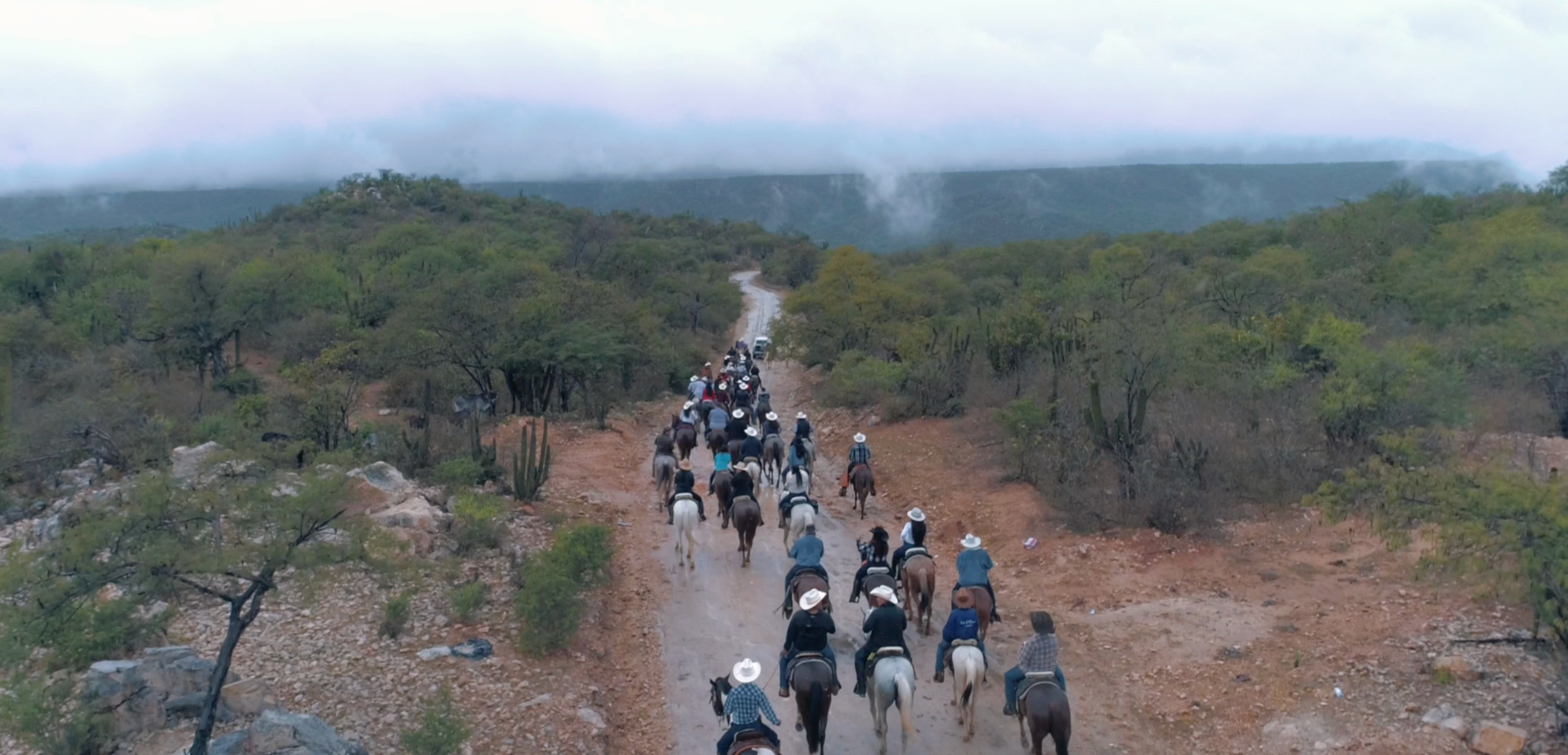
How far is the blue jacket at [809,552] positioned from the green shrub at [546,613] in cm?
264

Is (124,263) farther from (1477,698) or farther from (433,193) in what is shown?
(433,193)

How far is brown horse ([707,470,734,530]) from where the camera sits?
15492 millimetres

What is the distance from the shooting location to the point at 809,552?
→ 11.5 metres

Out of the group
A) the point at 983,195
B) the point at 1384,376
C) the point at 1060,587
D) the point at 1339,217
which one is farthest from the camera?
the point at 983,195

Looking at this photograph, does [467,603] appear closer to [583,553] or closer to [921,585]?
[583,553]

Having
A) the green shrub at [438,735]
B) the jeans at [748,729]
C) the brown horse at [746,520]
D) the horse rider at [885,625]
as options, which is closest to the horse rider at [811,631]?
the horse rider at [885,625]

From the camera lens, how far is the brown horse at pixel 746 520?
13859 millimetres

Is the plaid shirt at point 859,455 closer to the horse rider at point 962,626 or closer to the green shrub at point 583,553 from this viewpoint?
the green shrub at point 583,553

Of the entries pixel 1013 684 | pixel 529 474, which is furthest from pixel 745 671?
pixel 529 474

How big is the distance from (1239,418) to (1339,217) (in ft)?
84.2

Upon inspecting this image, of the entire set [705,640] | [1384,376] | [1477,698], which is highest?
[1384,376]

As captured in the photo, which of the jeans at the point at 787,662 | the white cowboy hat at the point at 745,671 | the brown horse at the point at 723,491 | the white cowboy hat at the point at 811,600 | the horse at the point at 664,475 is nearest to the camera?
the white cowboy hat at the point at 745,671

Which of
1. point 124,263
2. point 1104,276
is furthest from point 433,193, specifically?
point 1104,276

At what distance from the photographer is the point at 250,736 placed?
720 centimetres
